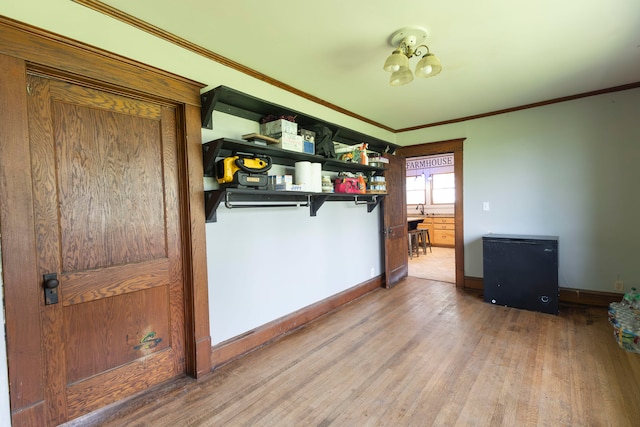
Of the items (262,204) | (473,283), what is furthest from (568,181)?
(262,204)

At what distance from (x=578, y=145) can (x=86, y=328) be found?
504cm

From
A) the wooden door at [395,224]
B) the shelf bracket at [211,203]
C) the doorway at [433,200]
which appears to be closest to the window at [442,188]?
the doorway at [433,200]

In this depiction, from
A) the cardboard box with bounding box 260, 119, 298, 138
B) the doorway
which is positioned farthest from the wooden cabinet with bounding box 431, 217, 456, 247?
the cardboard box with bounding box 260, 119, 298, 138

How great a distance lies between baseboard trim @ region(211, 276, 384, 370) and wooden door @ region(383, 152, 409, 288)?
750 millimetres

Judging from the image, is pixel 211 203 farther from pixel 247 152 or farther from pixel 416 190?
pixel 416 190

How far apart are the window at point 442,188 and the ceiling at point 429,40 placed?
526 cm

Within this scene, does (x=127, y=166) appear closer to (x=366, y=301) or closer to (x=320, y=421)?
(x=320, y=421)

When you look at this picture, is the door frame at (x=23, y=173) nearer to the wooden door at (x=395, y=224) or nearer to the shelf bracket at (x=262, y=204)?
the shelf bracket at (x=262, y=204)

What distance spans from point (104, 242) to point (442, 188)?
8491mm

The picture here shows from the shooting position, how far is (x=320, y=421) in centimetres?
177

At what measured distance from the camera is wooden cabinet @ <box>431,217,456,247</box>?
26.2ft

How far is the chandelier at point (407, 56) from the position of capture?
2076 millimetres

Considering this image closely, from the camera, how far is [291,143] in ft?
8.57

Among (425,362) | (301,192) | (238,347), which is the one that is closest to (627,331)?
(425,362)
